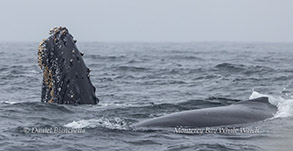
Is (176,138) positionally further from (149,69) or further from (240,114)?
(149,69)

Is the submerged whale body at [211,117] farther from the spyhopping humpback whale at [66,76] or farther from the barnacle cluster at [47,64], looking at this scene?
the barnacle cluster at [47,64]

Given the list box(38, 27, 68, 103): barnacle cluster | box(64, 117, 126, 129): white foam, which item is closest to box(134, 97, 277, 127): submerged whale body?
box(64, 117, 126, 129): white foam

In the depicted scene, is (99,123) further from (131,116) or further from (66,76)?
(131,116)

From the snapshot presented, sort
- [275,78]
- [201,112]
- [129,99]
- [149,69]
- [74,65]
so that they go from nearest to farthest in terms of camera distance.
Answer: [201,112]
[74,65]
[129,99]
[275,78]
[149,69]

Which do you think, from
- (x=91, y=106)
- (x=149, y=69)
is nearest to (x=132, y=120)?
(x=91, y=106)

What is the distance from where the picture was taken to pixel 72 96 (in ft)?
33.9

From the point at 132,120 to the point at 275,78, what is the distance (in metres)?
11.8

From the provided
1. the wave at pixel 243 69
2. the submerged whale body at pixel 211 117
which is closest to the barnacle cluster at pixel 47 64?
the submerged whale body at pixel 211 117

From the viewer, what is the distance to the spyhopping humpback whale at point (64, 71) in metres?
10.3

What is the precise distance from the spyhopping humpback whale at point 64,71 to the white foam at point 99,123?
768 millimetres

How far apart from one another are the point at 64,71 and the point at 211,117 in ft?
→ 10.8

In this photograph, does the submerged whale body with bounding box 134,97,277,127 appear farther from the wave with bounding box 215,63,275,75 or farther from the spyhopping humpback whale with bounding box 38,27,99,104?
the wave with bounding box 215,63,275,75

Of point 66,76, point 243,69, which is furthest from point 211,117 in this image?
point 243,69

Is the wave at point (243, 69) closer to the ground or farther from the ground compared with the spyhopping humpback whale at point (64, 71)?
closer to the ground
